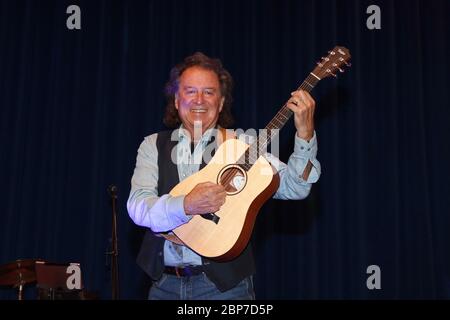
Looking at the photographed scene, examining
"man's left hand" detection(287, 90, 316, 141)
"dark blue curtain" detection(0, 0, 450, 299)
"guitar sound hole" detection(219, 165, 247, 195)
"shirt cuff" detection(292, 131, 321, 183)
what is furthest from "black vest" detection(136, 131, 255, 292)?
"dark blue curtain" detection(0, 0, 450, 299)

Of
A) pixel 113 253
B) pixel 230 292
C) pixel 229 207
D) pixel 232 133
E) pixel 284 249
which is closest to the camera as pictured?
pixel 230 292

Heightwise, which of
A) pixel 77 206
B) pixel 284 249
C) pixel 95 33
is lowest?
pixel 284 249

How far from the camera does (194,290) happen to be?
2.32 meters

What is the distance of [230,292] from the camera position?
7.61 feet

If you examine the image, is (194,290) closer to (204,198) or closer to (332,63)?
(204,198)

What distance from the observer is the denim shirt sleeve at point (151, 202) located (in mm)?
2350

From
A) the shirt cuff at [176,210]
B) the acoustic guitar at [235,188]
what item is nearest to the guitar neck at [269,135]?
the acoustic guitar at [235,188]

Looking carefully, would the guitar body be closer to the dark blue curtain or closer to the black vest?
the black vest

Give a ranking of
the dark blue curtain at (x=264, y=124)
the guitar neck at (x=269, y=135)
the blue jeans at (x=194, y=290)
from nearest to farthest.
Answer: the blue jeans at (x=194, y=290)
the guitar neck at (x=269, y=135)
the dark blue curtain at (x=264, y=124)

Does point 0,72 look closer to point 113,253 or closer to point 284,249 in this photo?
point 113,253

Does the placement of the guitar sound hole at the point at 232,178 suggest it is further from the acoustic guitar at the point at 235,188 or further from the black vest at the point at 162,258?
the black vest at the point at 162,258

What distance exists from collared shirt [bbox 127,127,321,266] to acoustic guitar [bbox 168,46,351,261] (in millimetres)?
57

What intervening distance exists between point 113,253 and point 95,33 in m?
2.49
